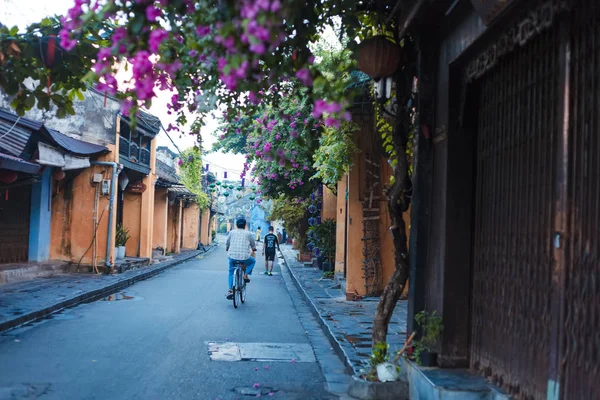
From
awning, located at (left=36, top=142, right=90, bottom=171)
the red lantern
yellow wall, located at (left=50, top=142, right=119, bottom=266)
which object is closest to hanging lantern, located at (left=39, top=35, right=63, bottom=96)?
the red lantern

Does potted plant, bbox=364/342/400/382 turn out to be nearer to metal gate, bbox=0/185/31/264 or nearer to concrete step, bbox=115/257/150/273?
metal gate, bbox=0/185/31/264

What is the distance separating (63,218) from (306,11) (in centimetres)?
1575

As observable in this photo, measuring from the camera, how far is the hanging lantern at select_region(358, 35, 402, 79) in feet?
20.6

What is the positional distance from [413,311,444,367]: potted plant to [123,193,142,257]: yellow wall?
66.9ft

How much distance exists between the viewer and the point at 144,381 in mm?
6203

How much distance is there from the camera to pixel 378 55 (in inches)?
248

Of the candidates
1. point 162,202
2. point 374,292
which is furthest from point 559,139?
point 162,202

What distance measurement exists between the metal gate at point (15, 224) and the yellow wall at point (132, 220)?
7.91 metres

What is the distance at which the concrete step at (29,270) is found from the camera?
14.5 meters

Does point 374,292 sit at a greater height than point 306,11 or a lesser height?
lesser

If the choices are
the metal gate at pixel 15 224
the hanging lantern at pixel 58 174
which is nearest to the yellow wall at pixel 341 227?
the hanging lantern at pixel 58 174

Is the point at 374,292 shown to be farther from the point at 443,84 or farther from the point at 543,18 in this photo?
the point at 543,18

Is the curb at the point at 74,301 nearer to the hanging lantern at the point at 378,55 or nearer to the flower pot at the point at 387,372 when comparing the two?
the flower pot at the point at 387,372

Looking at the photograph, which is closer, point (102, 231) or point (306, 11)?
point (306, 11)
